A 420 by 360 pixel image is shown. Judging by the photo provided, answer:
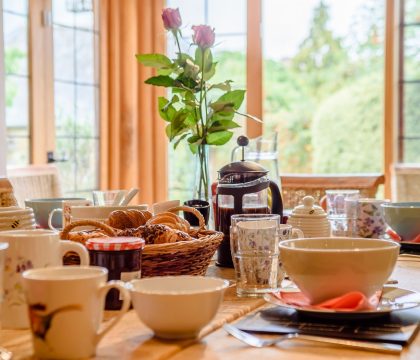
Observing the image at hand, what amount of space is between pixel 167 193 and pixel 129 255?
358cm

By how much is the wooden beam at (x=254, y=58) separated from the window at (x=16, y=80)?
1330mm

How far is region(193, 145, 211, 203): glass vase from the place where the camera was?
189cm

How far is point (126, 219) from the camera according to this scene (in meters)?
1.43

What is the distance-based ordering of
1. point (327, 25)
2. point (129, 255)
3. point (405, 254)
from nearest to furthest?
point (129, 255)
point (405, 254)
point (327, 25)

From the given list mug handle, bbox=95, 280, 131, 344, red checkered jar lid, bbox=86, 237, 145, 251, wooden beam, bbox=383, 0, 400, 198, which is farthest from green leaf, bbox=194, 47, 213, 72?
wooden beam, bbox=383, 0, 400, 198

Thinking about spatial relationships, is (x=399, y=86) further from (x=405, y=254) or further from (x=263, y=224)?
(x=263, y=224)

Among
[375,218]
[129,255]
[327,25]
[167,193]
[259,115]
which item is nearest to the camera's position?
[129,255]

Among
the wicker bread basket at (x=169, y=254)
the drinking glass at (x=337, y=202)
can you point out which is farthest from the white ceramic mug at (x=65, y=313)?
the drinking glass at (x=337, y=202)

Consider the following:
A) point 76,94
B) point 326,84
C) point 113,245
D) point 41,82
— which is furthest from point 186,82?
point 326,84

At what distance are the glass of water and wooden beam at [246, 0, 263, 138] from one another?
3.13 m

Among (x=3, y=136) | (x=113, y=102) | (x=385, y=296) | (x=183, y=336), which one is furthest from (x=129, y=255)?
(x=113, y=102)

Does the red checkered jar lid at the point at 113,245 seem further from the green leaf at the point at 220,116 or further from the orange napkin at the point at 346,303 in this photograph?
the green leaf at the point at 220,116

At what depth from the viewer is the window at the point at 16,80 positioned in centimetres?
369

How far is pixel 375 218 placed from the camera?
2.03m
